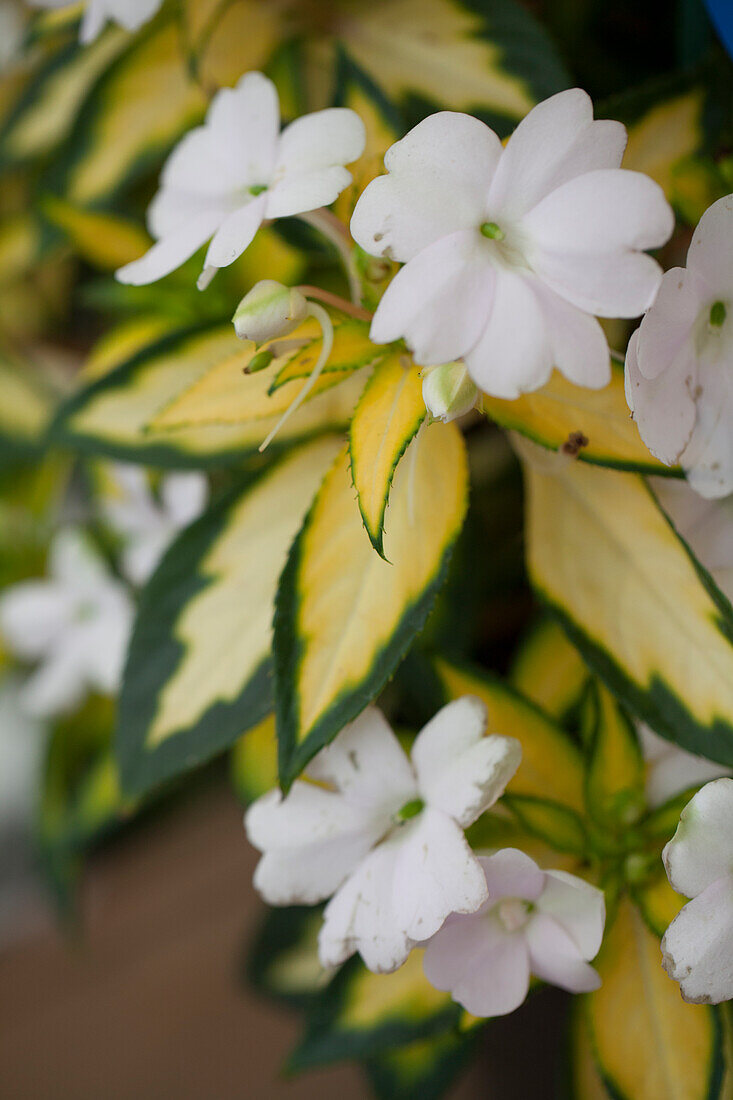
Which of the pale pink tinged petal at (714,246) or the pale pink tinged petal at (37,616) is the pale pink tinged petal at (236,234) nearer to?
the pale pink tinged petal at (714,246)

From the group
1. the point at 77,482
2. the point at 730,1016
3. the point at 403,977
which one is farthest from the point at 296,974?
the point at 77,482

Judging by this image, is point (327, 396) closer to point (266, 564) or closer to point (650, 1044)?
point (266, 564)

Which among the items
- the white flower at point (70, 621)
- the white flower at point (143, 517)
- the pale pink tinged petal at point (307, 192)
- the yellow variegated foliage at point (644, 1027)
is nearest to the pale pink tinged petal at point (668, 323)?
the pale pink tinged petal at point (307, 192)

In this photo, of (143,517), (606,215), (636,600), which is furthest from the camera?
(143,517)

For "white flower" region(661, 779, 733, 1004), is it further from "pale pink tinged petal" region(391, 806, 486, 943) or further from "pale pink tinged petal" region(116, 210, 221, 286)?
"pale pink tinged petal" region(116, 210, 221, 286)

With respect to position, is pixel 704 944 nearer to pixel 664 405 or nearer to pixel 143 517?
pixel 664 405


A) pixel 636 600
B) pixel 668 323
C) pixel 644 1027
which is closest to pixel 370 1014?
pixel 644 1027

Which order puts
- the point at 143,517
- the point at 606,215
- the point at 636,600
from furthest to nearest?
1. the point at 143,517
2. the point at 636,600
3. the point at 606,215
